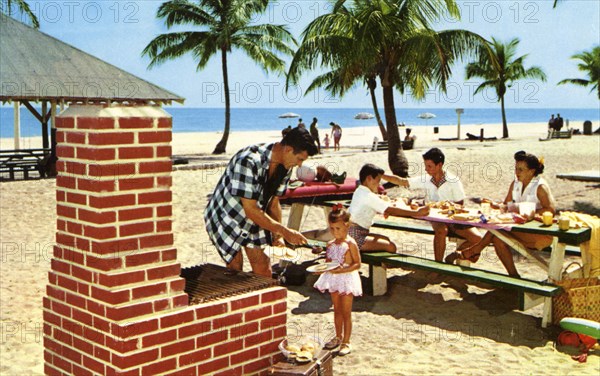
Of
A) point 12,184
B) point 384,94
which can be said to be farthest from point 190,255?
point 384,94

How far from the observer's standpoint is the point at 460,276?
21.9 feet

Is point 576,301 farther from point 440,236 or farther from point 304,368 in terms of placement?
point 304,368

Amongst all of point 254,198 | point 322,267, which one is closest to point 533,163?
point 322,267

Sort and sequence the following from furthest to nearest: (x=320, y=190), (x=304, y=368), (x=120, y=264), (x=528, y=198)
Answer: (x=320, y=190) < (x=528, y=198) < (x=304, y=368) < (x=120, y=264)

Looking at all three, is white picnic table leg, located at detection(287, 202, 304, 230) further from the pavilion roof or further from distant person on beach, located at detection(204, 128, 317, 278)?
the pavilion roof

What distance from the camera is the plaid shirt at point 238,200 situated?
183 inches

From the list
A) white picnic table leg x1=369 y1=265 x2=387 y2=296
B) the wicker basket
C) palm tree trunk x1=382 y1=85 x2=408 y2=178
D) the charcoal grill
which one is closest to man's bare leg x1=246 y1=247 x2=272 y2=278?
the charcoal grill

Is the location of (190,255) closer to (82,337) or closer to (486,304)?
(486,304)

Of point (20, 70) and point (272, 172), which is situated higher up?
point (20, 70)

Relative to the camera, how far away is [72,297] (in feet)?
11.5

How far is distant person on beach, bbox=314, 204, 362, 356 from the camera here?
552cm

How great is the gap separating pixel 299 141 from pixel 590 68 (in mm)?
50654

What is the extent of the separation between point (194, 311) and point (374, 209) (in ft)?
12.1

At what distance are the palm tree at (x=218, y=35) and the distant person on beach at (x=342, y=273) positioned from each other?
2588 centimetres
